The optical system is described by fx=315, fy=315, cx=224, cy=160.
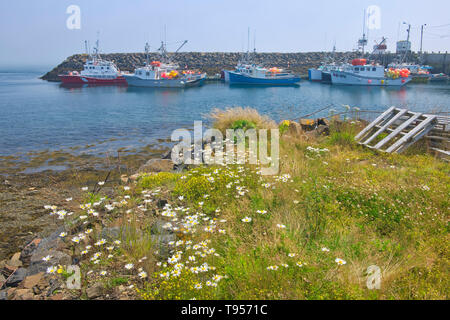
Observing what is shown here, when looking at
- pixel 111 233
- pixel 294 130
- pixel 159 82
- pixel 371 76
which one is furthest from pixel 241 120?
pixel 371 76

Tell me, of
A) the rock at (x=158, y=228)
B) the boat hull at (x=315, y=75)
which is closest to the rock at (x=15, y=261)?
the rock at (x=158, y=228)

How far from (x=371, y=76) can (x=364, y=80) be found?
1.25 m

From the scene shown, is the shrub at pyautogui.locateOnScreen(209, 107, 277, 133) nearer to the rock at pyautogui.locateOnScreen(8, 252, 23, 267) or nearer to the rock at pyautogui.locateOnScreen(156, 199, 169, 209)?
the rock at pyautogui.locateOnScreen(156, 199, 169, 209)

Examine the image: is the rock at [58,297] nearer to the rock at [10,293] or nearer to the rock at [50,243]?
the rock at [10,293]

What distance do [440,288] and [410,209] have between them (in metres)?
1.83

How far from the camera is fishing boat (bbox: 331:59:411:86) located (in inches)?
2012

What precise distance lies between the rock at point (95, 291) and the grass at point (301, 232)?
0.35 m

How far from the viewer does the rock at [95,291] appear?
3.48m

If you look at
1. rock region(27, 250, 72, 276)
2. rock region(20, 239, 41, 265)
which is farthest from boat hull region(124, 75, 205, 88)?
rock region(27, 250, 72, 276)

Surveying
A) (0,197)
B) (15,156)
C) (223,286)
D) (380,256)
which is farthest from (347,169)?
(15,156)

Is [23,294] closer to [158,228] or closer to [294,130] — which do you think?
[158,228]

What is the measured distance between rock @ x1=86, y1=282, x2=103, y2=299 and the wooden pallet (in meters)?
7.78

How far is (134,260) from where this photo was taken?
406 centimetres
